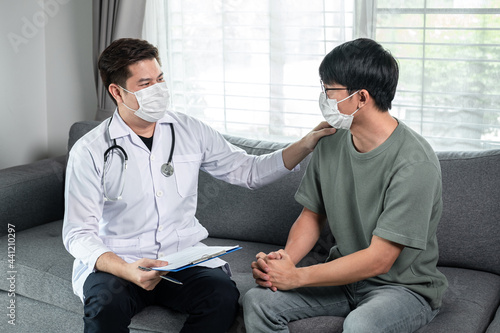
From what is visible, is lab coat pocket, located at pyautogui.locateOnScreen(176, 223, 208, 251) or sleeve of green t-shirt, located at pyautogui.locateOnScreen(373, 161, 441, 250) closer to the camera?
sleeve of green t-shirt, located at pyautogui.locateOnScreen(373, 161, 441, 250)

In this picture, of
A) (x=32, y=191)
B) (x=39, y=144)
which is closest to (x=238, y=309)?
(x=32, y=191)

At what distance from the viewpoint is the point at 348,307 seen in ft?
6.07

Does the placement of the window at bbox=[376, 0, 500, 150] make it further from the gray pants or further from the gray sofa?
the gray pants

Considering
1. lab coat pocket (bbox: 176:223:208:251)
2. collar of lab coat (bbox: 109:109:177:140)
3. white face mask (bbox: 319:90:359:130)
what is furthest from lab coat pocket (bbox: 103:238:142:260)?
white face mask (bbox: 319:90:359:130)

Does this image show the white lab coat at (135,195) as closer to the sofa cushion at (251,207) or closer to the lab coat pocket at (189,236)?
the lab coat pocket at (189,236)

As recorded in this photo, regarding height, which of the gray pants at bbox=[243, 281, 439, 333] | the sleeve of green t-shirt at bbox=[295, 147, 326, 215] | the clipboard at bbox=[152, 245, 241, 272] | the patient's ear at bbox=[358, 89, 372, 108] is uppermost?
the patient's ear at bbox=[358, 89, 372, 108]

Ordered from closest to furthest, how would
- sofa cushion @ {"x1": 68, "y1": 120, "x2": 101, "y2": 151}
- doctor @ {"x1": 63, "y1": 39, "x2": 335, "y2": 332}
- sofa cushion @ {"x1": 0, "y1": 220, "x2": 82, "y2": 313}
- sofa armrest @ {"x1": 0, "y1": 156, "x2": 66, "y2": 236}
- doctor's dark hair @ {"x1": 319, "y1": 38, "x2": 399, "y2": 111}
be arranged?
doctor's dark hair @ {"x1": 319, "y1": 38, "x2": 399, "y2": 111}, doctor @ {"x1": 63, "y1": 39, "x2": 335, "y2": 332}, sofa cushion @ {"x1": 0, "y1": 220, "x2": 82, "y2": 313}, sofa armrest @ {"x1": 0, "y1": 156, "x2": 66, "y2": 236}, sofa cushion @ {"x1": 68, "y1": 120, "x2": 101, "y2": 151}

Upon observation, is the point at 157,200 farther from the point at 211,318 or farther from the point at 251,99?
the point at 251,99

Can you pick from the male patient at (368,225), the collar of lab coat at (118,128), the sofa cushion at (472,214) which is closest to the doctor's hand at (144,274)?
the male patient at (368,225)

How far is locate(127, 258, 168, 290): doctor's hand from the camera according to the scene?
5.87 feet

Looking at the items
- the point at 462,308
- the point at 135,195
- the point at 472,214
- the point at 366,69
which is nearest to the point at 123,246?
the point at 135,195

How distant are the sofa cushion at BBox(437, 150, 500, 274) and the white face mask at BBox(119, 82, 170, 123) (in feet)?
3.46

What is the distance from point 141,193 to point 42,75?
1780 millimetres

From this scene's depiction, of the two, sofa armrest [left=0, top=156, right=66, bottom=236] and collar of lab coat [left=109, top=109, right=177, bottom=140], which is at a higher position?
collar of lab coat [left=109, top=109, right=177, bottom=140]
